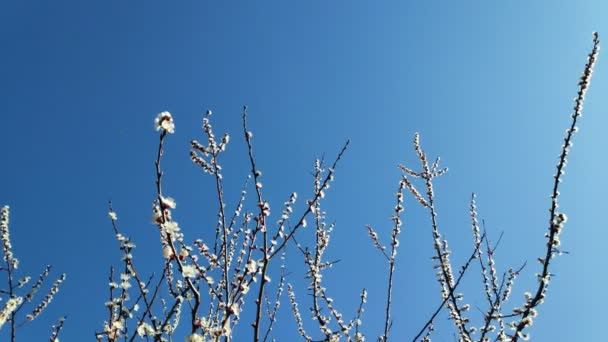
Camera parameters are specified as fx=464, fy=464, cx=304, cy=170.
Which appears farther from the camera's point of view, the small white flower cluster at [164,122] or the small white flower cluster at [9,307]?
the small white flower cluster at [9,307]

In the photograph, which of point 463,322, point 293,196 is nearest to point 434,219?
point 463,322

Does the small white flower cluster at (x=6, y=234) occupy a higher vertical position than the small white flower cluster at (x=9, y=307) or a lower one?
higher

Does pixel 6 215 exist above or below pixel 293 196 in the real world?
above

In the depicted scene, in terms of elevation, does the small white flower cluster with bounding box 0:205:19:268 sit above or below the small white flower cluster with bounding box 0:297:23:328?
above

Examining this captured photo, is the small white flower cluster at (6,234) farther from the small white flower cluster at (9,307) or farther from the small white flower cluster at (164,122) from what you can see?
the small white flower cluster at (164,122)

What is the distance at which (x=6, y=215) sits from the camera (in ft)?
22.2

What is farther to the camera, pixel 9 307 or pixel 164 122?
pixel 9 307

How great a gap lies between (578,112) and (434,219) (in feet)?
7.21

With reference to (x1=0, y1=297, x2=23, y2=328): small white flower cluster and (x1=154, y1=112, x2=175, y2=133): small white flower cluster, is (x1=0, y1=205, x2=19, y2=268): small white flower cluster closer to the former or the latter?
(x1=0, y1=297, x2=23, y2=328): small white flower cluster

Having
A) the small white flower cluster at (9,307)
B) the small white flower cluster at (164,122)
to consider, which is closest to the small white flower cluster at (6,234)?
the small white flower cluster at (9,307)

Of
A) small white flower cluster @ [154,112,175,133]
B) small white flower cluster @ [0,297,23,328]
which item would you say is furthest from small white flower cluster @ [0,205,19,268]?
small white flower cluster @ [154,112,175,133]

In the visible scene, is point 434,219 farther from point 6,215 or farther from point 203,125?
point 6,215

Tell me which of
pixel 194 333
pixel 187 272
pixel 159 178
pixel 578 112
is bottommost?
pixel 194 333

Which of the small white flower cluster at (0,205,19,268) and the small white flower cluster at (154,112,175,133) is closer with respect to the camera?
the small white flower cluster at (154,112,175,133)
